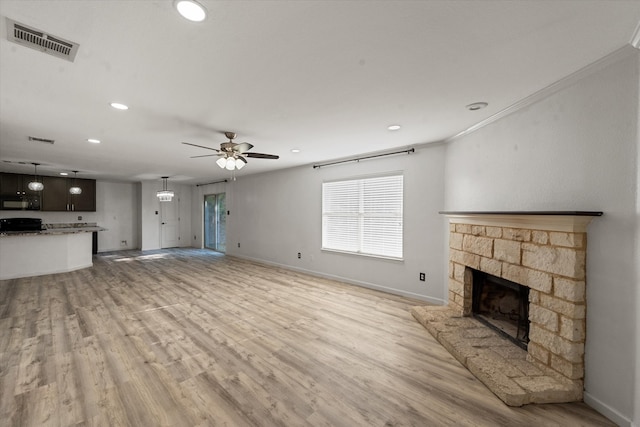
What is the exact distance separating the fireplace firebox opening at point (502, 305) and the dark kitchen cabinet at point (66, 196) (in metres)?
10.7

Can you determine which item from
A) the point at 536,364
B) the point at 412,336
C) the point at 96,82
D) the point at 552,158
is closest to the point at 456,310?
the point at 412,336

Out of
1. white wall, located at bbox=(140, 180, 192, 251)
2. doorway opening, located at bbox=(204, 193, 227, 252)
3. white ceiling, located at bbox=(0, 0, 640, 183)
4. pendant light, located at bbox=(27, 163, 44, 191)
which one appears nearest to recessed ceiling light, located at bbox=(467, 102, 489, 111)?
A: white ceiling, located at bbox=(0, 0, 640, 183)

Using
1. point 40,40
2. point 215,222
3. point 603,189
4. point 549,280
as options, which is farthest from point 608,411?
point 215,222

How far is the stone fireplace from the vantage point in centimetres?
200

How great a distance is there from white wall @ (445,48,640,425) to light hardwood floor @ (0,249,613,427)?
37 centimetres

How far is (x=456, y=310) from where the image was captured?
11.2 ft

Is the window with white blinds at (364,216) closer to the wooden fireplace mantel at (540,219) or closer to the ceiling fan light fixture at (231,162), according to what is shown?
the wooden fireplace mantel at (540,219)

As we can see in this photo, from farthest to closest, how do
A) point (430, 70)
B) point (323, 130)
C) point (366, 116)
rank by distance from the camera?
1. point (323, 130)
2. point (366, 116)
3. point (430, 70)

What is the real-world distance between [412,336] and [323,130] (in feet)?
9.06

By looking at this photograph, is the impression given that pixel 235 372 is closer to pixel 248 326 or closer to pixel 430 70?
pixel 248 326

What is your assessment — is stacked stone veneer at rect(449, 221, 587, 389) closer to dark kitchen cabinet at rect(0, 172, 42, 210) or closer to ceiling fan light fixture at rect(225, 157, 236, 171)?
ceiling fan light fixture at rect(225, 157, 236, 171)

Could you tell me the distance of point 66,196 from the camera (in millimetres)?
8016

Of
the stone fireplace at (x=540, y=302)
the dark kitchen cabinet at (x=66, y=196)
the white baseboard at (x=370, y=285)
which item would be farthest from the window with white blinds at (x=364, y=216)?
the dark kitchen cabinet at (x=66, y=196)

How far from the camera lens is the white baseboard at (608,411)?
5.78ft
